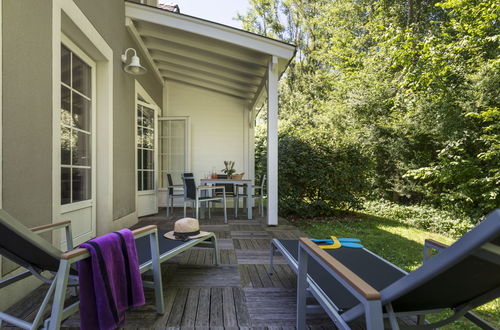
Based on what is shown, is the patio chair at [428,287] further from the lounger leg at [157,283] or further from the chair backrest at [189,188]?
the chair backrest at [189,188]

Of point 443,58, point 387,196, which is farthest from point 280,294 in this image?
point 387,196

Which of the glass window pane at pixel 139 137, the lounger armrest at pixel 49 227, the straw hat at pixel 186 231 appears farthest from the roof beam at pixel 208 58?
the lounger armrest at pixel 49 227

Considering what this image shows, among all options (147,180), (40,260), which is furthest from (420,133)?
(40,260)

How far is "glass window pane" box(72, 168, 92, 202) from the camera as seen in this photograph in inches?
126

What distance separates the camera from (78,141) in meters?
3.30

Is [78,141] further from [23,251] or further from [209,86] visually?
[209,86]

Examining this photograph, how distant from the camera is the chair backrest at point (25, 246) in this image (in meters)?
1.23

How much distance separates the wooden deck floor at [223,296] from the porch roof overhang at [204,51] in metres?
3.20

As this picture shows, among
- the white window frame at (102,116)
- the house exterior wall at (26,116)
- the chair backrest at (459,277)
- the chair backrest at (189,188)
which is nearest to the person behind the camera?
the chair backrest at (459,277)

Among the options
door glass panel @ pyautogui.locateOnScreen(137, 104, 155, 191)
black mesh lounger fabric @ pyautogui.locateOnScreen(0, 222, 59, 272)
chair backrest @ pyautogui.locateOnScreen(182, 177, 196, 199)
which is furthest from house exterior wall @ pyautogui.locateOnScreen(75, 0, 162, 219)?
black mesh lounger fabric @ pyautogui.locateOnScreen(0, 222, 59, 272)

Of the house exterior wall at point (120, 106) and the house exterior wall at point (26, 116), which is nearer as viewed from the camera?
the house exterior wall at point (26, 116)

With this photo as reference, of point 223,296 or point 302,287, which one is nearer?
point 302,287

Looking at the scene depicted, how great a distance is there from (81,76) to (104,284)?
2.94 m

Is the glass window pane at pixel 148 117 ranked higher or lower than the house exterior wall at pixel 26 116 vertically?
higher
